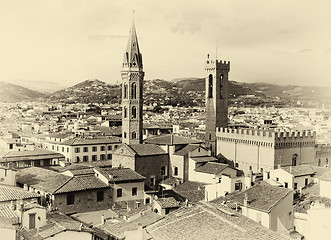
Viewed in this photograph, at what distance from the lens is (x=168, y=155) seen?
23.3m

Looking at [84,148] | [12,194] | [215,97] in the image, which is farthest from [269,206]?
[84,148]

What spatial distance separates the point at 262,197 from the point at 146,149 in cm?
1043

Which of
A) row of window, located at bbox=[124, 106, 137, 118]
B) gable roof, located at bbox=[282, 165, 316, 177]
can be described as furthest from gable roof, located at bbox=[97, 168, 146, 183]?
row of window, located at bbox=[124, 106, 137, 118]

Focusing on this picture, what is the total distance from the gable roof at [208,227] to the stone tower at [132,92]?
1714 centimetres

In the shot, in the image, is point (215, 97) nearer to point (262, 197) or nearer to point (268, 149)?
point (268, 149)

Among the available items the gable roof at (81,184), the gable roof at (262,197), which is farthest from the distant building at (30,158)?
the gable roof at (262,197)

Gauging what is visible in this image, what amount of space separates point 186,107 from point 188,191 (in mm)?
70247

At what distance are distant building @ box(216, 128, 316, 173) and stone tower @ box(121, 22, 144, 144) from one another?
208 inches

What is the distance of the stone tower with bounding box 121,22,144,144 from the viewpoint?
84.8 ft

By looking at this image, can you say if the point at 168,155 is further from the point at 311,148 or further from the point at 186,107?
the point at 186,107

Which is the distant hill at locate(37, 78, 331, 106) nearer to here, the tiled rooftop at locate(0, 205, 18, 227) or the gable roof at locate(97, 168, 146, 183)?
the gable roof at locate(97, 168, 146, 183)

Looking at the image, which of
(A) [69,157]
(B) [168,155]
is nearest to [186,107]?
(A) [69,157]

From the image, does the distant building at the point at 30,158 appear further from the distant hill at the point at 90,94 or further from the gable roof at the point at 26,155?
the distant hill at the point at 90,94

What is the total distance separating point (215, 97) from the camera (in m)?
27.5
